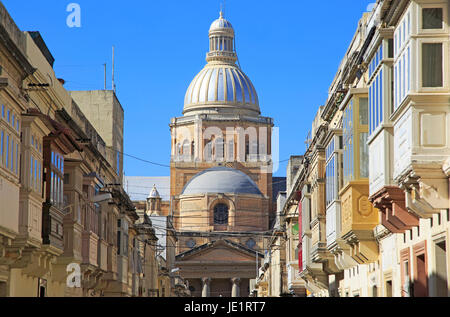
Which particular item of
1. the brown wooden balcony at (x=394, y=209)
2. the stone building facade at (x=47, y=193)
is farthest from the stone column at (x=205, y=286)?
the brown wooden balcony at (x=394, y=209)

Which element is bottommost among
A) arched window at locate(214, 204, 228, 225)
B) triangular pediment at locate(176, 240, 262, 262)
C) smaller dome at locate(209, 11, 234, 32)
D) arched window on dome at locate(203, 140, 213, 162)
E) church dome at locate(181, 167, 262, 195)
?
triangular pediment at locate(176, 240, 262, 262)

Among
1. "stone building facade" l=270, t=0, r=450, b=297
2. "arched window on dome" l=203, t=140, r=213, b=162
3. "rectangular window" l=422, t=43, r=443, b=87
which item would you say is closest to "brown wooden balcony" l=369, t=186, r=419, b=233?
"stone building facade" l=270, t=0, r=450, b=297

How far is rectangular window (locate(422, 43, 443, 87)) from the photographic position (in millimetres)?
16938

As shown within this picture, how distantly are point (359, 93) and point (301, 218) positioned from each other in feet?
49.1

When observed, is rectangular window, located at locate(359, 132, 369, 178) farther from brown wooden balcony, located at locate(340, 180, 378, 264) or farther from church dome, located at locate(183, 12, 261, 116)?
church dome, located at locate(183, 12, 261, 116)

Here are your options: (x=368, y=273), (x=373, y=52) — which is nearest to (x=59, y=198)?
(x=368, y=273)

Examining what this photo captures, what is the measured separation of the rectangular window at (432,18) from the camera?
17234 mm

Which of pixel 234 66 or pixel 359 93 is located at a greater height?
pixel 234 66

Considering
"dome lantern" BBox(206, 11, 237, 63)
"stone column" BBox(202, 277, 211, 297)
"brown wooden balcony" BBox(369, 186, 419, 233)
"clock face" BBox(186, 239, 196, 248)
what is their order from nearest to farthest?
"brown wooden balcony" BBox(369, 186, 419, 233) → "stone column" BBox(202, 277, 211, 297) → "clock face" BBox(186, 239, 196, 248) → "dome lantern" BBox(206, 11, 237, 63)

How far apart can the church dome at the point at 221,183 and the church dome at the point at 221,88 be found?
10.6 m

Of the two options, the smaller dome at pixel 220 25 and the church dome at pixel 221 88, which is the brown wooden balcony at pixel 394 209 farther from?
the smaller dome at pixel 220 25

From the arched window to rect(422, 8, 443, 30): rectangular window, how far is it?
109m
